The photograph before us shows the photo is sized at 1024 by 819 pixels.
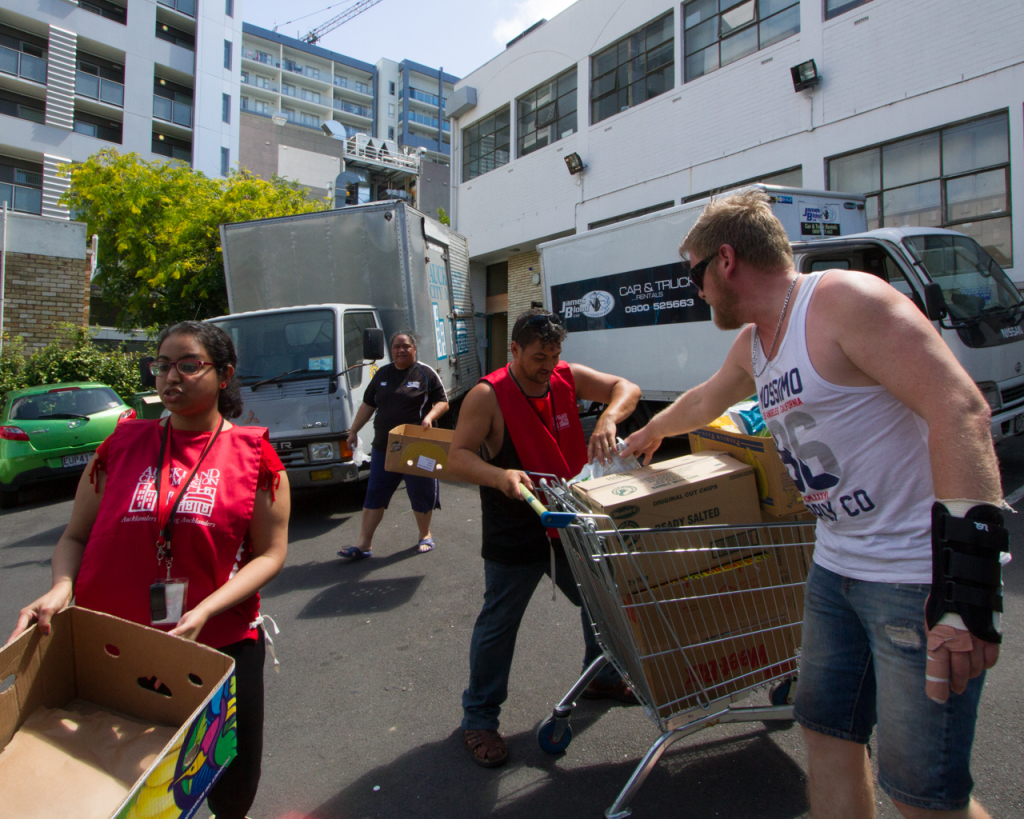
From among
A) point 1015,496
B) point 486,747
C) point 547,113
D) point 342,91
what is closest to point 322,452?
point 486,747

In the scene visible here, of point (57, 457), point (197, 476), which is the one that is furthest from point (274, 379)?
point (197, 476)

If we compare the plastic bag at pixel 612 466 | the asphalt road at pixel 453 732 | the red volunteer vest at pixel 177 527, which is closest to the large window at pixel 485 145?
the asphalt road at pixel 453 732

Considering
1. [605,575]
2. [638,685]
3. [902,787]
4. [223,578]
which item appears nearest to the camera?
[902,787]

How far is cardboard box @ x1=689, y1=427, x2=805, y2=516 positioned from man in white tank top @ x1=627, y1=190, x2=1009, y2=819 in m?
0.52

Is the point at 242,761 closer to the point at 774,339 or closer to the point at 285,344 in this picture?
the point at 774,339

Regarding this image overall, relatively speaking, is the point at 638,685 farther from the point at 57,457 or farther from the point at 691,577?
the point at 57,457

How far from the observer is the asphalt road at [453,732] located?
→ 98.8 inches

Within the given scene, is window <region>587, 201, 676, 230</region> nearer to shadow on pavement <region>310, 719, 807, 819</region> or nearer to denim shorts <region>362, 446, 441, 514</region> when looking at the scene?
denim shorts <region>362, 446, 441, 514</region>

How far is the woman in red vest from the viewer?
6.21ft

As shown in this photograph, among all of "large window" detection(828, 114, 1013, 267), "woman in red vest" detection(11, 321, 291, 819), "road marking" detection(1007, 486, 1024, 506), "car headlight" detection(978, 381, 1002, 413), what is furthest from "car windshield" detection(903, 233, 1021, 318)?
"woman in red vest" detection(11, 321, 291, 819)

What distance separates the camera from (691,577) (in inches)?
88.5

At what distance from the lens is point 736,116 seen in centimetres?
1312

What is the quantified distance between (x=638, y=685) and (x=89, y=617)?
1744 mm

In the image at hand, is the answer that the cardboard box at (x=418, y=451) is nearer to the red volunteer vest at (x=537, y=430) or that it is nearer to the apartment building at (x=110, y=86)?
the red volunteer vest at (x=537, y=430)
